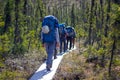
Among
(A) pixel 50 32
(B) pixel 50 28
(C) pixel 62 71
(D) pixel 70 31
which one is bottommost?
(D) pixel 70 31

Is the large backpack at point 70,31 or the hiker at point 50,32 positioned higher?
the hiker at point 50,32

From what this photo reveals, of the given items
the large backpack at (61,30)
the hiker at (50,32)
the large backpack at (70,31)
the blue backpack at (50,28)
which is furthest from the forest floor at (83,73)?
the large backpack at (70,31)

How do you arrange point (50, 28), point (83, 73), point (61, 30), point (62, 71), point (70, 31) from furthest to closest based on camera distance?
point (70, 31), point (61, 30), point (83, 73), point (62, 71), point (50, 28)

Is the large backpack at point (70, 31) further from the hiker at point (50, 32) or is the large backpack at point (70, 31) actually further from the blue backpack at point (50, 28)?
the blue backpack at point (50, 28)

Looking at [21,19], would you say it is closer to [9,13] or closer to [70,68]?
[9,13]

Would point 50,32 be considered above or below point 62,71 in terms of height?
above

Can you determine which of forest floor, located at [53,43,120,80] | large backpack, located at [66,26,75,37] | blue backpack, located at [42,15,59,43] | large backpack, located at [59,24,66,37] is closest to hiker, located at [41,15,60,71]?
blue backpack, located at [42,15,59,43]

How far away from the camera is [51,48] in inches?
541

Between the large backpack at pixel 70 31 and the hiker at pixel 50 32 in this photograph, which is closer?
the hiker at pixel 50 32

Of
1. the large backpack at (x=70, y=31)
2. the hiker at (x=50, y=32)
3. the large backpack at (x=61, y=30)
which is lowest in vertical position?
the large backpack at (x=70, y=31)

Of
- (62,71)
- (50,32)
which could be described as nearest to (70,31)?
(62,71)

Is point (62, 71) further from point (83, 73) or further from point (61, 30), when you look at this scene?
point (61, 30)

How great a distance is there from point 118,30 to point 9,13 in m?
12.2

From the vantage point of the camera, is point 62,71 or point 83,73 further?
point 83,73
